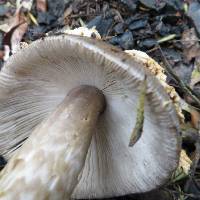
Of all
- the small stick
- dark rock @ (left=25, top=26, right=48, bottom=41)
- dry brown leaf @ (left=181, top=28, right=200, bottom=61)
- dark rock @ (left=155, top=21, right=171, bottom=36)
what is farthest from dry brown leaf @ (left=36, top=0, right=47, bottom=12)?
the small stick

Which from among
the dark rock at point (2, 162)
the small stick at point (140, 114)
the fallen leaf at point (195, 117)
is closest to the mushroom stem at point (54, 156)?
the small stick at point (140, 114)

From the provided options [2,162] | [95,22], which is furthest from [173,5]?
[2,162]

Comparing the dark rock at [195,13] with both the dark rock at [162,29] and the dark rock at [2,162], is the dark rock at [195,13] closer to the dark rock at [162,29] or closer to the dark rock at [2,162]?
the dark rock at [162,29]

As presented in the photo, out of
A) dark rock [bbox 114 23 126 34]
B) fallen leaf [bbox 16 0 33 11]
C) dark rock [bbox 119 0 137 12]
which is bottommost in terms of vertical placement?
dark rock [bbox 114 23 126 34]

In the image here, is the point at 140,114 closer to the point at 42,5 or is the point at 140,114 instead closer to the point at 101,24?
the point at 101,24

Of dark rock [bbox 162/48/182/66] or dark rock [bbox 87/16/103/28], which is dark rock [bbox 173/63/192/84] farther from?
dark rock [bbox 87/16/103/28]
